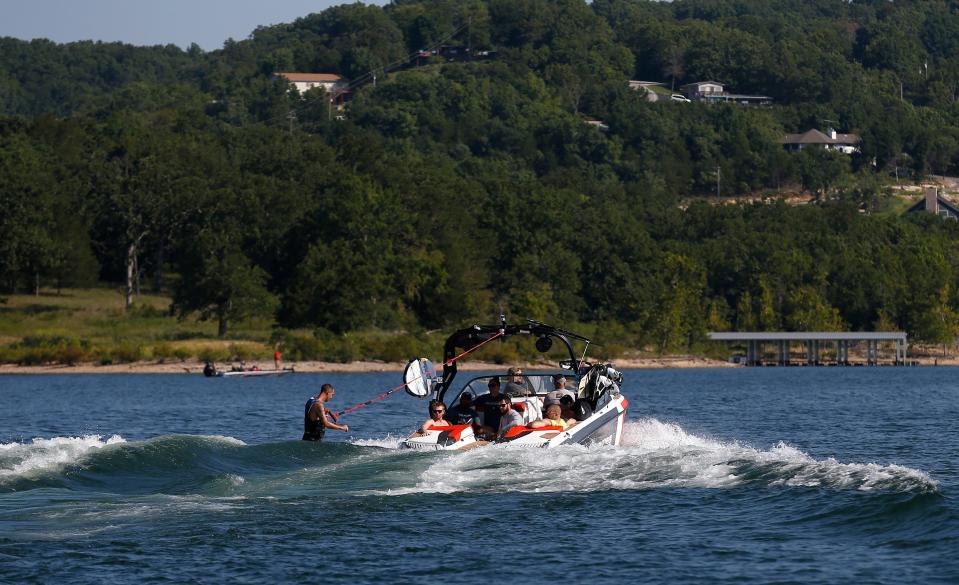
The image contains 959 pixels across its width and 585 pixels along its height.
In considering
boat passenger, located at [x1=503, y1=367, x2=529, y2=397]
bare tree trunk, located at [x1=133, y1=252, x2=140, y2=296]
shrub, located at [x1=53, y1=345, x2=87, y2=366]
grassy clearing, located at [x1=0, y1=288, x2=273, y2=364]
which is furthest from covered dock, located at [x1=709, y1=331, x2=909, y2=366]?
boat passenger, located at [x1=503, y1=367, x2=529, y2=397]

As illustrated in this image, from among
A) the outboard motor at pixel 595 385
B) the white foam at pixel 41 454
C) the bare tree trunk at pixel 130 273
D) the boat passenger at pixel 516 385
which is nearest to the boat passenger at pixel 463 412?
the boat passenger at pixel 516 385

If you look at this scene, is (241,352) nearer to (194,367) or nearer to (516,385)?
(194,367)

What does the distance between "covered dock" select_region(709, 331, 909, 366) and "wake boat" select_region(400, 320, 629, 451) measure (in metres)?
96.7

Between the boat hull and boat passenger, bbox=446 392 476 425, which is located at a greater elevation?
boat passenger, bbox=446 392 476 425

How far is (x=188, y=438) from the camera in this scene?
31484mm

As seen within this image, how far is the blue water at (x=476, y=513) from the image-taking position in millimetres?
19359

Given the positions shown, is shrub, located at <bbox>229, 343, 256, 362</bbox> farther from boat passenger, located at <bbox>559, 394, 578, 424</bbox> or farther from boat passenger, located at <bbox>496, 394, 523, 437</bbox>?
boat passenger, located at <bbox>496, 394, 523, 437</bbox>

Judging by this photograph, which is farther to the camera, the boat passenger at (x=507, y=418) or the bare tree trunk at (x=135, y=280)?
the bare tree trunk at (x=135, y=280)

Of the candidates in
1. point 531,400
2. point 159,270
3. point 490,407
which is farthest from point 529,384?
point 159,270

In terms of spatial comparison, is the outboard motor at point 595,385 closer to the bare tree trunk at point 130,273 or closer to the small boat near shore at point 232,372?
the small boat near shore at point 232,372

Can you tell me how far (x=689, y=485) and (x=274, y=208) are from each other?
10590 cm

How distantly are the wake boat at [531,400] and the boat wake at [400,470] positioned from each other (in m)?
0.48

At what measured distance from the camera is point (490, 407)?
30922 mm

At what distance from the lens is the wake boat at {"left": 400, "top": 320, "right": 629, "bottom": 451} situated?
29203 millimetres
